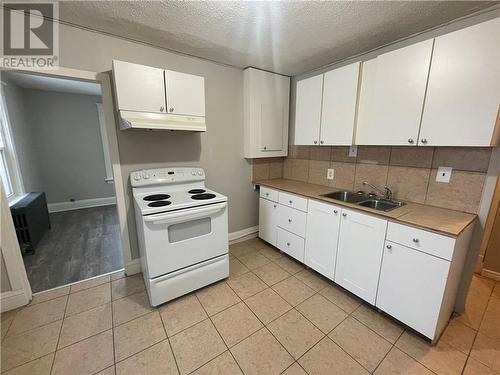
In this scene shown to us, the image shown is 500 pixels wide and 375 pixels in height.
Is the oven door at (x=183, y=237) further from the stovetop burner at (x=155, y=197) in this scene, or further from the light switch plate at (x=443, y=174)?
the light switch plate at (x=443, y=174)

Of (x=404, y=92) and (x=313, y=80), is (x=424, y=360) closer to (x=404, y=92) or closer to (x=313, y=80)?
(x=404, y=92)

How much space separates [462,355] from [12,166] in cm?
516

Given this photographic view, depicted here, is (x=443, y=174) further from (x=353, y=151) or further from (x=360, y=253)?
(x=360, y=253)

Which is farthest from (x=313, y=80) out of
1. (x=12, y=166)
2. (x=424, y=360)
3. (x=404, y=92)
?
(x=12, y=166)

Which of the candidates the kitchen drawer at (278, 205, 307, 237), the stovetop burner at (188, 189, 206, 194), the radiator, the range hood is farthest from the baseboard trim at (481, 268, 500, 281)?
the radiator

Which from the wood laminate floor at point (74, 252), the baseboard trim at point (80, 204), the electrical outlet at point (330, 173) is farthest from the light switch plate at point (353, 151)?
the baseboard trim at point (80, 204)

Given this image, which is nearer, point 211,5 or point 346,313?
point 211,5

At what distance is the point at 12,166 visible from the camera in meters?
2.97

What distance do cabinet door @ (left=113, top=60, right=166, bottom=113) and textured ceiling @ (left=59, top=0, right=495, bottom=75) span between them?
0.33 meters

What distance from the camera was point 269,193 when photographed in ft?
8.59

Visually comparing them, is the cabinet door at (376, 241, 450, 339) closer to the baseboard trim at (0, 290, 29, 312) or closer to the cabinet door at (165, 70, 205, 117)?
the cabinet door at (165, 70, 205, 117)

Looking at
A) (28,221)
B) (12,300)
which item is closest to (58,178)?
(28,221)

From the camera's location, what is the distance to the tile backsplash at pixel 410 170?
1.56 meters

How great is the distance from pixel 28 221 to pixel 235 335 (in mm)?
2863
